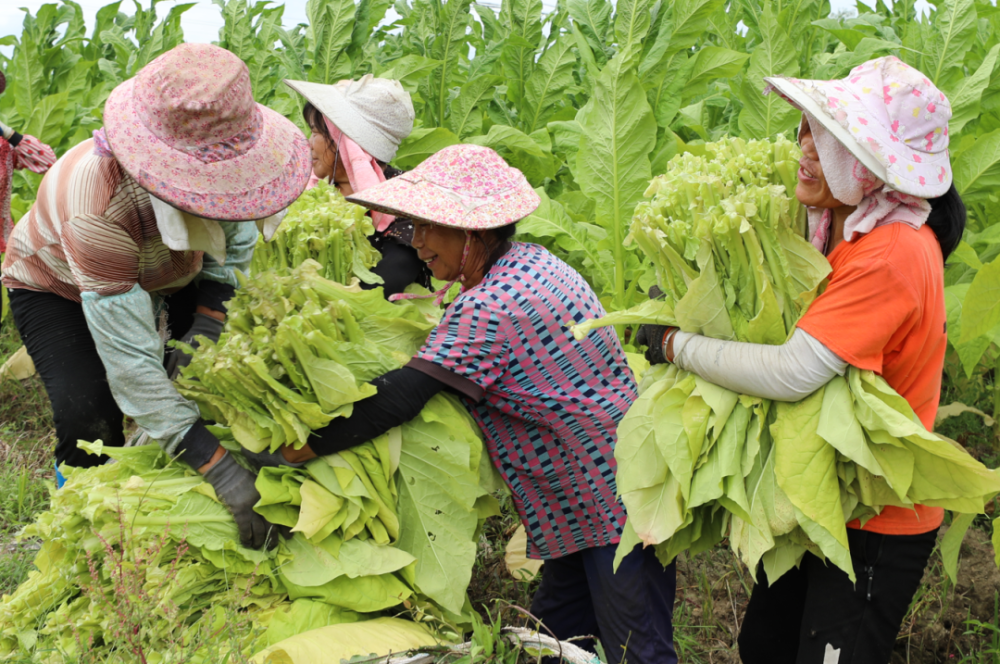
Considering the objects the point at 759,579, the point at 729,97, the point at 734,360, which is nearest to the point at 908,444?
the point at 734,360

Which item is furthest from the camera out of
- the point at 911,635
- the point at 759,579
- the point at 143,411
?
the point at 911,635

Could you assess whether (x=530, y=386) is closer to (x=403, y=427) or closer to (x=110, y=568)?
(x=403, y=427)

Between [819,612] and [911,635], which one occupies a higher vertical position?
[819,612]

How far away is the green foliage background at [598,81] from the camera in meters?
3.49

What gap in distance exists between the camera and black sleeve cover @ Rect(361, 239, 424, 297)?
265cm

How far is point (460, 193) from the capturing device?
6.77ft

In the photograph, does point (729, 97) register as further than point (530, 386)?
Yes

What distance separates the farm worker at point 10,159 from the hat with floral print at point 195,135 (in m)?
2.07

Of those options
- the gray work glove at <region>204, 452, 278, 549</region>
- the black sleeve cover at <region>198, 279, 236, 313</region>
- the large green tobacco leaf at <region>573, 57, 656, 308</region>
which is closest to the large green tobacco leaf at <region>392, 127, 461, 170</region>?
the large green tobacco leaf at <region>573, 57, 656, 308</region>

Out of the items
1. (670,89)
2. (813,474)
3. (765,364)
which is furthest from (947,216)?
(670,89)

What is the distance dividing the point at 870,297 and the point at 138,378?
164 centimetres

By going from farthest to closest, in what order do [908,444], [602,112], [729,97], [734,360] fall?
[729,97]
[602,112]
[734,360]
[908,444]

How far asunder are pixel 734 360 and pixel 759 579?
0.81 metres

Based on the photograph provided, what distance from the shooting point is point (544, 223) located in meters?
3.71
